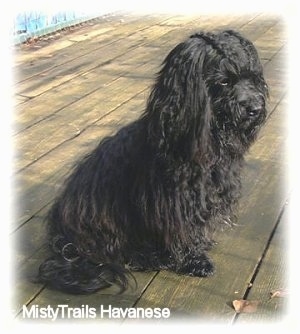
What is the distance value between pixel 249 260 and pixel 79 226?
0.68 m

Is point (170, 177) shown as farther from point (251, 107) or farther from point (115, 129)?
point (115, 129)

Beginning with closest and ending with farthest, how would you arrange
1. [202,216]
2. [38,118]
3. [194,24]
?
[202,216] → [38,118] → [194,24]

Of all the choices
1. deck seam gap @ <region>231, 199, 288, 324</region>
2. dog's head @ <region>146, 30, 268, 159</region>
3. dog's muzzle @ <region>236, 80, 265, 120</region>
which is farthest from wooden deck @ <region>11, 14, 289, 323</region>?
dog's muzzle @ <region>236, 80, 265, 120</region>

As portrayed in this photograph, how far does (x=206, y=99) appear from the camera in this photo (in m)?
2.10

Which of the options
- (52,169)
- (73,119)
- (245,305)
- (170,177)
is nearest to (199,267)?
(245,305)

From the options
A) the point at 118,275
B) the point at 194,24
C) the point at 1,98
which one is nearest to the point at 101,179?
the point at 118,275

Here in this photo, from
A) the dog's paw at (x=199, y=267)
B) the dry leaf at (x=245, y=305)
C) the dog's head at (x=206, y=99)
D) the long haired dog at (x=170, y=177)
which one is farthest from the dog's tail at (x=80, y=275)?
the dog's head at (x=206, y=99)

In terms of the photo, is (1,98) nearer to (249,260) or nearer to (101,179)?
(101,179)

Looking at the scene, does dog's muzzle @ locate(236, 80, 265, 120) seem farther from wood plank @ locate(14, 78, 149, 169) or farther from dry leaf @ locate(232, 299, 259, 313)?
wood plank @ locate(14, 78, 149, 169)

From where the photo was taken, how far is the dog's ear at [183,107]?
2.11 m

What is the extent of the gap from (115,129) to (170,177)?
163 centimetres

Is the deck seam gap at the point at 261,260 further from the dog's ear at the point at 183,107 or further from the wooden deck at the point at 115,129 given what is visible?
the dog's ear at the point at 183,107

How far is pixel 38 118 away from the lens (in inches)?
159

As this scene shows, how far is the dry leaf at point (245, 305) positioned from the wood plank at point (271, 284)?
0.05 ft
